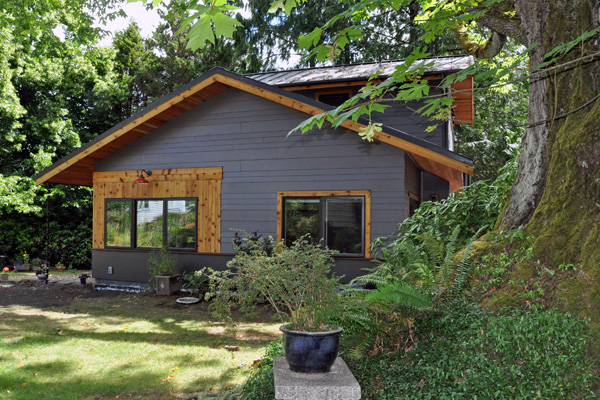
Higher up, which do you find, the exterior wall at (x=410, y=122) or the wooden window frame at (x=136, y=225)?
the exterior wall at (x=410, y=122)

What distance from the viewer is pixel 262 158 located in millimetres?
10070

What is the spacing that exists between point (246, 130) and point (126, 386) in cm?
652

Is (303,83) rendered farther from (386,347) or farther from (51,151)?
(51,151)

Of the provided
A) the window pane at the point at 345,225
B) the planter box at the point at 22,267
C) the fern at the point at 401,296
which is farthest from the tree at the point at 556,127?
the planter box at the point at 22,267

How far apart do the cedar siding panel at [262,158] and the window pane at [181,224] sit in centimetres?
80

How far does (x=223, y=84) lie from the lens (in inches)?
407

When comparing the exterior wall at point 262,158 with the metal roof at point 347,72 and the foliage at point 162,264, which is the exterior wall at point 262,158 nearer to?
the foliage at point 162,264

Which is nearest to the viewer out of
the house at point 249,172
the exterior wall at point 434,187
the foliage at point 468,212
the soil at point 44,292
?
the foliage at point 468,212

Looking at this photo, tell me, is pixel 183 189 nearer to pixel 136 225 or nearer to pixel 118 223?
pixel 136 225

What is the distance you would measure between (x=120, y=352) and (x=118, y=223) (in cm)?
615

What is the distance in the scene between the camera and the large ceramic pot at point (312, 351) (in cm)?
365

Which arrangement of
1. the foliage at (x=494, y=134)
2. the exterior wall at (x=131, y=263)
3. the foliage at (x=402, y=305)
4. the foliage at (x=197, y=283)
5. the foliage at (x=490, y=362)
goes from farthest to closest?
the foliage at (x=494, y=134)
the exterior wall at (x=131, y=263)
the foliage at (x=197, y=283)
the foliage at (x=402, y=305)
the foliage at (x=490, y=362)

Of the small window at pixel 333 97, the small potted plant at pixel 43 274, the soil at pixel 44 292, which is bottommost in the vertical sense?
the soil at pixel 44 292

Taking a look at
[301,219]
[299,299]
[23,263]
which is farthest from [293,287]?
[23,263]
